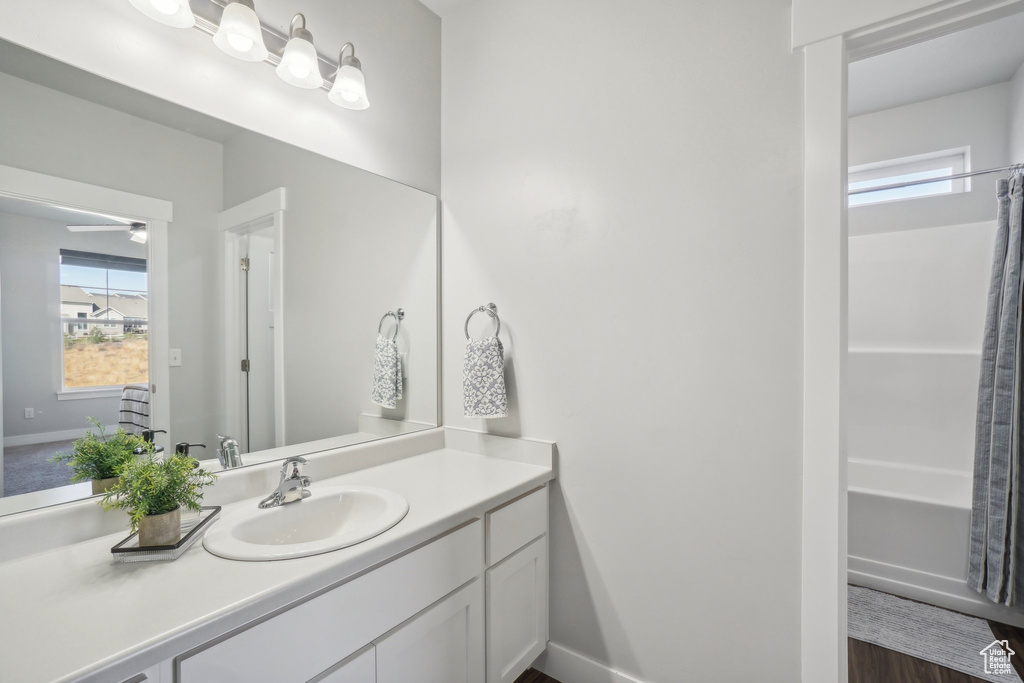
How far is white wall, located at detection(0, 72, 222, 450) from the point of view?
101cm

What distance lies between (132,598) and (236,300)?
2.67ft

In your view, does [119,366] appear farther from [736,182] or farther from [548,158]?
[736,182]

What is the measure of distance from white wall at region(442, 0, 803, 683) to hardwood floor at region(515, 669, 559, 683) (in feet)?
0.52

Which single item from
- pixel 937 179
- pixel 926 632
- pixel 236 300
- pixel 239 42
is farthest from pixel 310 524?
pixel 937 179

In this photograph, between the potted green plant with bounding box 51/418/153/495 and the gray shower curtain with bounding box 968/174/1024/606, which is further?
the gray shower curtain with bounding box 968/174/1024/606

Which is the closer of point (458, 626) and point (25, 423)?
point (25, 423)

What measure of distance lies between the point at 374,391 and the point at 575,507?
86 cm

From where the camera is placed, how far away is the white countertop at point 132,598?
2.15 ft

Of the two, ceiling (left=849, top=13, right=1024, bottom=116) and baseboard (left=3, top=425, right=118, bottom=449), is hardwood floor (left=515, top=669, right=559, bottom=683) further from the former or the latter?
ceiling (left=849, top=13, right=1024, bottom=116)

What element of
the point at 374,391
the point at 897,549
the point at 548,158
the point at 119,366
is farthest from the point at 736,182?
the point at 897,549

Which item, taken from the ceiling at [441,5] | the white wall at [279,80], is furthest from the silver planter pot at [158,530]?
the ceiling at [441,5]

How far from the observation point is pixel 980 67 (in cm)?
229

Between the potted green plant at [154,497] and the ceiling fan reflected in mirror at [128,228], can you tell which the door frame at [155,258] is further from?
the potted green plant at [154,497]

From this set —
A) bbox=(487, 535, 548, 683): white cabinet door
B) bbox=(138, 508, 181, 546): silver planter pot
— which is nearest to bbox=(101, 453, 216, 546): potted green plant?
bbox=(138, 508, 181, 546): silver planter pot
